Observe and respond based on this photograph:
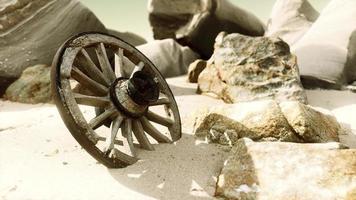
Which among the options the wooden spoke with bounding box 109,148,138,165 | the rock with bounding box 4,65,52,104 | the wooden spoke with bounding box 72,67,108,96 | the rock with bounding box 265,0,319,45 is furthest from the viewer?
the rock with bounding box 265,0,319,45

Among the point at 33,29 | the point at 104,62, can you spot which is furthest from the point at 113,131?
the point at 33,29

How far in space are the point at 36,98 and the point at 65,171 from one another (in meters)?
3.57

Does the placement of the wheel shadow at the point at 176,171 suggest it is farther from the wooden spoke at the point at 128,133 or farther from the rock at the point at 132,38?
the rock at the point at 132,38

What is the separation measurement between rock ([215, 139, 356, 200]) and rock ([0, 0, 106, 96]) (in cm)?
515

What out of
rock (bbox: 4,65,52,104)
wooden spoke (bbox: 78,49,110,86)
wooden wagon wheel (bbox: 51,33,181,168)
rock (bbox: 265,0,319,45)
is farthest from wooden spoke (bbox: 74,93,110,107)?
rock (bbox: 265,0,319,45)

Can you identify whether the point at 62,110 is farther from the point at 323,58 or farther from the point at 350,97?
the point at 323,58

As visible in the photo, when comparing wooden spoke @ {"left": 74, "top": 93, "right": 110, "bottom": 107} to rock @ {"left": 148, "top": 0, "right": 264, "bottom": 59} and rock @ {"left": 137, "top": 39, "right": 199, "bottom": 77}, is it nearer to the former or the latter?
rock @ {"left": 137, "top": 39, "right": 199, "bottom": 77}

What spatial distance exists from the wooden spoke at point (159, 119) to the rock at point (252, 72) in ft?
4.55

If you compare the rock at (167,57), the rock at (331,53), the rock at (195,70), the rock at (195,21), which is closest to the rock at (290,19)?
Result: the rock at (195,21)

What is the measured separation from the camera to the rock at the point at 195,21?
8.80 m

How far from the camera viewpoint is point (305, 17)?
10.9 m

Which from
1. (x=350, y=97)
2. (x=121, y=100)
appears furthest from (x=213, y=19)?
(x=121, y=100)

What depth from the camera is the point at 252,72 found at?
523 cm

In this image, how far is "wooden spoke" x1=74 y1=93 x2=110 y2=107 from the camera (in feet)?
10.3
